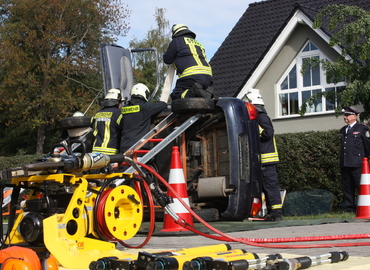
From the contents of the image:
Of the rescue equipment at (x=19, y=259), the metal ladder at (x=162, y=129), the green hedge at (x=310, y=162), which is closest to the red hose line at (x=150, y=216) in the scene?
the rescue equipment at (x=19, y=259)

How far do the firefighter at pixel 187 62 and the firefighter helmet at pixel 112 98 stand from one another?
1035mm

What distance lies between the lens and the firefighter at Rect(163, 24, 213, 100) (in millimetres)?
9164

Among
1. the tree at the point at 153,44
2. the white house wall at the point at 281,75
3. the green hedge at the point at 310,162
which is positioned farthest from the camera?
the tree at the point at 153,44

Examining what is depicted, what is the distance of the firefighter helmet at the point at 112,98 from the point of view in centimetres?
969

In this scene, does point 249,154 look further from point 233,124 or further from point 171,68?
point 171,68

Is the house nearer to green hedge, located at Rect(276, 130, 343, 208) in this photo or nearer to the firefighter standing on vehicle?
green hedge, located at Rect(276, 130, 343, 208)

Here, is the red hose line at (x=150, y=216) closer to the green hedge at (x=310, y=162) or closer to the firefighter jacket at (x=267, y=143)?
the firefighter jacket at (x=267, y=143)

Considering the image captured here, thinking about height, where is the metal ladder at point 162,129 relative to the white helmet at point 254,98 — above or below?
below

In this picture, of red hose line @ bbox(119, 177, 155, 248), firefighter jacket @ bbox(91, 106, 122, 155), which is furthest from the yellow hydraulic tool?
firefighter jacket @ bbox(91, 106, 122, 155)

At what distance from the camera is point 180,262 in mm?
3766

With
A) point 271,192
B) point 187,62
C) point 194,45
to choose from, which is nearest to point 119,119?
point 187,62

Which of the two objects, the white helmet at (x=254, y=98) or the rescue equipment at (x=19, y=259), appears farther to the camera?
the white helmet at (x=254, y=98)

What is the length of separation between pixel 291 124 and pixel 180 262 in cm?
1516

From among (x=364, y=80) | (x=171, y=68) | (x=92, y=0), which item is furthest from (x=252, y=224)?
(x=92, y=0)
